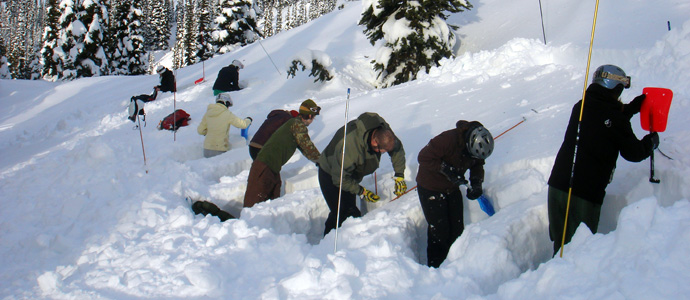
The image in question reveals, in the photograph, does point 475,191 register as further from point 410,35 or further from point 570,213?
A: point 410,35

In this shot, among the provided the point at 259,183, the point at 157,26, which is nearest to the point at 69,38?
the point at 259,183

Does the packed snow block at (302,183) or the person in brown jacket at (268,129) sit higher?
the person in brown jacket at (268,129)

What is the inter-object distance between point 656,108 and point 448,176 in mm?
1594

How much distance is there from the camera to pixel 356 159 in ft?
15.3

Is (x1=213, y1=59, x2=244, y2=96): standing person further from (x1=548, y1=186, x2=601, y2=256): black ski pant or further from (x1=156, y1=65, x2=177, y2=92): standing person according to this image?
(x1=548, y1=186, x2=601, y2=256): black ski pant

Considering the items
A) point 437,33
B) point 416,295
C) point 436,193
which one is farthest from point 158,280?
point 437,33

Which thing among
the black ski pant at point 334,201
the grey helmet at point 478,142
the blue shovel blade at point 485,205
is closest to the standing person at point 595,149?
the grey helmet at point 478,142

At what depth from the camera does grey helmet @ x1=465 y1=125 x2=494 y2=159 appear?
3.76 meters

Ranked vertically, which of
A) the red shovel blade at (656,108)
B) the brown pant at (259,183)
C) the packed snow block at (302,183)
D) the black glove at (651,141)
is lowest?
the packed snow block at (302,183)

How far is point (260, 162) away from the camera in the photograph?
238 inches

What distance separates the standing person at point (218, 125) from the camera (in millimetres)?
7938

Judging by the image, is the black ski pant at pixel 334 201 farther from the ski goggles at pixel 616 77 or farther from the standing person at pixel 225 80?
the standing person at pixel 225 80

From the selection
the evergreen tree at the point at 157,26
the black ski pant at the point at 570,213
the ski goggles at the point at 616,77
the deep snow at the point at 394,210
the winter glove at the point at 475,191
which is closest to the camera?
the deep snow at the point at 394,210

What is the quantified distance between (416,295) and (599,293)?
1217 mm
